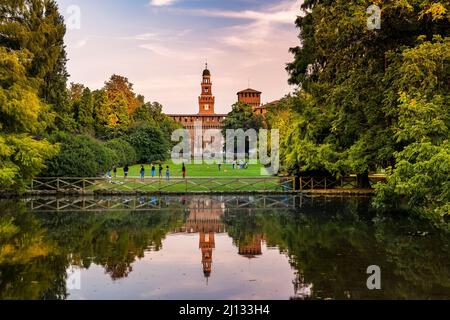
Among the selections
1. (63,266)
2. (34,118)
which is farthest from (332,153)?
(63,266)

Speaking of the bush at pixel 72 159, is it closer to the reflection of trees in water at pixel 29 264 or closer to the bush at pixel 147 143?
the reflection of trees in water at pixel 29 264

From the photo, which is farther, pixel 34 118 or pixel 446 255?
pixel 34 118

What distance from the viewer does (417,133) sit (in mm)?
17734

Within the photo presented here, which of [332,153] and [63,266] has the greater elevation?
[332,153]

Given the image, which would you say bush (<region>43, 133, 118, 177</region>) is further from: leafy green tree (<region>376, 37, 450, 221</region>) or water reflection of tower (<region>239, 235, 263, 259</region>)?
leafy green tree (<region>376, 37, 450, 221</region>)

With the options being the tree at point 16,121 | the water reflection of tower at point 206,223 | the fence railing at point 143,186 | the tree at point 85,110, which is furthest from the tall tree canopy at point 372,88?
the tree at point 85,110

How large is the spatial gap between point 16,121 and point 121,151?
29.4 m

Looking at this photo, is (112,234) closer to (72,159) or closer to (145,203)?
(145,203)

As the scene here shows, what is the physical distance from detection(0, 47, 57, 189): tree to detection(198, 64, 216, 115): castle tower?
468 feet

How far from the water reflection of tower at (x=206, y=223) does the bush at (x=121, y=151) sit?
23.1 metres

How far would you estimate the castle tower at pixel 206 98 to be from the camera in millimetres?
165750

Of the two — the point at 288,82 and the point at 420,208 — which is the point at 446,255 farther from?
the point at 288,82

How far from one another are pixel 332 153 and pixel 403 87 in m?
9.19

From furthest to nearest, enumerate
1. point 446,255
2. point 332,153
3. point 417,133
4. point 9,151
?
1. point 332,153
2. point 9,151
3. point 417,133
4. point 446,255
